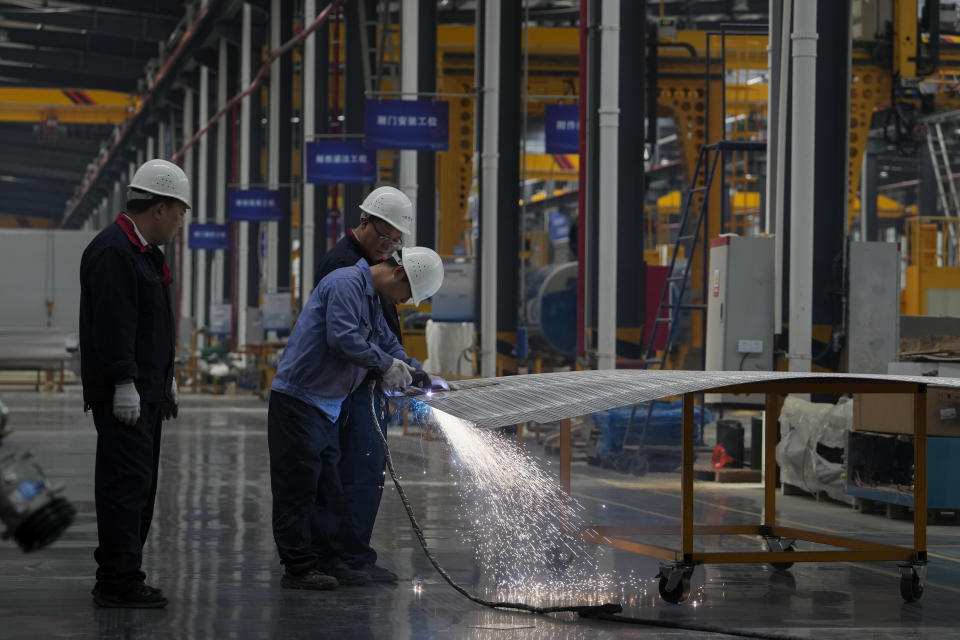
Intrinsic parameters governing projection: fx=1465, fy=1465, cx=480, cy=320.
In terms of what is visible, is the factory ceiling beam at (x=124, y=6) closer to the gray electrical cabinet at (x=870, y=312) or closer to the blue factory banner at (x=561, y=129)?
the blue factory banner at (x=561, y=129)

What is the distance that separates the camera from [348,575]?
22.0 feet

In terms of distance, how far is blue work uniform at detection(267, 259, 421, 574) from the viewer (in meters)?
6.48

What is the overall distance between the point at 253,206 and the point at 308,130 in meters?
4.15

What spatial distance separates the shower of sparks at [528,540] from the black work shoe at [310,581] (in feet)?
2.30

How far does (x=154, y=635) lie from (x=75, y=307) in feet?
93.4

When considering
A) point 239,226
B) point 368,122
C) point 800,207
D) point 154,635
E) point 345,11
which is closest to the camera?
point 154,635

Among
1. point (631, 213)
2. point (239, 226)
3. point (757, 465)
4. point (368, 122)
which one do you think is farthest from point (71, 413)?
point (239, 226)

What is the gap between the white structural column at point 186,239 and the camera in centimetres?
4544

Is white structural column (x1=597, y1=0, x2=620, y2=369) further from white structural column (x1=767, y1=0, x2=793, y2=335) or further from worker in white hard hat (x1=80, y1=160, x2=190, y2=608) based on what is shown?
worker in white hard hat (x1=80, y1=160, x2=190, y2=608)

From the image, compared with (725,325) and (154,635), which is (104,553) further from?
(725,325)

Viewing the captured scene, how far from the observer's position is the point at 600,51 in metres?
15.0

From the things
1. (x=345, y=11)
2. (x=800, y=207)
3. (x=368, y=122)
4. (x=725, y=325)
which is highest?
(x=345, y=11)

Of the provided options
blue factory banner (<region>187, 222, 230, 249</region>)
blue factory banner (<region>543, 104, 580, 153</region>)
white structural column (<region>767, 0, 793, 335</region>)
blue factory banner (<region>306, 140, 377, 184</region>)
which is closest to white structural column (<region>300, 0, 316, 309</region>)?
blue factory banner (<region>306, 140, 377, 184</region>)

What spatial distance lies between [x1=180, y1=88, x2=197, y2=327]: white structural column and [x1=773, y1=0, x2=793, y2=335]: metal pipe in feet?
106
